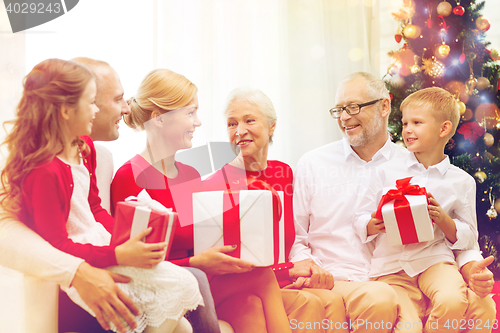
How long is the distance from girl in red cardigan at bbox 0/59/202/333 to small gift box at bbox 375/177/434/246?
3.06 ft

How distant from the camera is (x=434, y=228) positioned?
1.85m

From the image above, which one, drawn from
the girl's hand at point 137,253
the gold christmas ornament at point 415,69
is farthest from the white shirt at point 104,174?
the gold christmas ornament at point 415,69

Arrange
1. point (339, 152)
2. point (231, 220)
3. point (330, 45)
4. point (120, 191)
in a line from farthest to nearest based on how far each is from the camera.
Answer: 1. point (330, 45)
2. point (339, 152)
3. point (120, 191)
4. point (231, 220)

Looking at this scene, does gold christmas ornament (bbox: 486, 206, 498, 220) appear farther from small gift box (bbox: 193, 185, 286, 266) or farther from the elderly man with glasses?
small gift box (bbox: 193, 185, 286, 266)

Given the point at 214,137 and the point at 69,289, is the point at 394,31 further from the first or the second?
the point at 69,289

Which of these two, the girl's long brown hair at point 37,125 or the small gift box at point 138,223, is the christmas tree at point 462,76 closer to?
the small gift box at point 138,223

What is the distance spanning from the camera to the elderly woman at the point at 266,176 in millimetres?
1698

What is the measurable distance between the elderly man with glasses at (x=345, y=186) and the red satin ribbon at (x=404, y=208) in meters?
0.26

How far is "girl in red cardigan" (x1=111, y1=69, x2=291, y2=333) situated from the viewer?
1477 mm

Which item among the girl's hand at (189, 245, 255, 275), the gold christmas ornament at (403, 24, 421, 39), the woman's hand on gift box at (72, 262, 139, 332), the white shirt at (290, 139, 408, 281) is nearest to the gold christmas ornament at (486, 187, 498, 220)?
the white shirt at (290, 139, 408, 281)

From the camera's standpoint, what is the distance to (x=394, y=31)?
375 cm

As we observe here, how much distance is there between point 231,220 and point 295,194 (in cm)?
71

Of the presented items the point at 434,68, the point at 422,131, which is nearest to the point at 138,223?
the point at 422,131

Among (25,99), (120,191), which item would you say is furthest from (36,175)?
(120,191)
